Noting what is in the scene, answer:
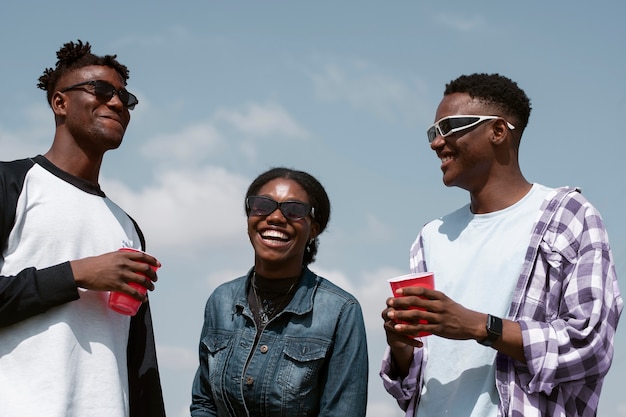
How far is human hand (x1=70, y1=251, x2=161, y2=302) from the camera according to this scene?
4.20 metres

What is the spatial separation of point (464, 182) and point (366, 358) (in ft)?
4.21

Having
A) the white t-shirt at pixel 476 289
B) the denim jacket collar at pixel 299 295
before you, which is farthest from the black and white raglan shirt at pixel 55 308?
the white t-shirt at pixel 476 289

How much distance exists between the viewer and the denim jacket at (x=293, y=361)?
4.64 meters

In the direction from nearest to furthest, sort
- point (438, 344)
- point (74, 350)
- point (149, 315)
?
point (74, 350), point (438, 344), point (149, 315)

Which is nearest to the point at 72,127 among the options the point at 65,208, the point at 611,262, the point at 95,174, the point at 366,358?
the point at 95,174

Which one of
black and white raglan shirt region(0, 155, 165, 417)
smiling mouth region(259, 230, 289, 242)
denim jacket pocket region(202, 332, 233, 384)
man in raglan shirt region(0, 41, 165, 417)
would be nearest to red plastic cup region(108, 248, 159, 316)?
man in raglan shirt region(0, 41, 165, 417)

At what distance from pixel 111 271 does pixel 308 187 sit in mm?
1537

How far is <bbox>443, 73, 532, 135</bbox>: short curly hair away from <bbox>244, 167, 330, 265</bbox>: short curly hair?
3.68 ft

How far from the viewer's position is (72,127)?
483 centimetres

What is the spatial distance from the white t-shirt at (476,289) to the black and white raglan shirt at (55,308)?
6.19 ft

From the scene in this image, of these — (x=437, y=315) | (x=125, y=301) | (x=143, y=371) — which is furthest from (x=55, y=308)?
(x=437, y=315)

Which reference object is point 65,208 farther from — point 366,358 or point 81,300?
point 366,358

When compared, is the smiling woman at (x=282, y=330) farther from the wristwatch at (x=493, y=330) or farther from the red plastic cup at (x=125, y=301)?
the wristwatch at (x=493, y=330)

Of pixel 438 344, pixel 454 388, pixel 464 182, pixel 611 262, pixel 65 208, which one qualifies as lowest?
pixel 454 388
